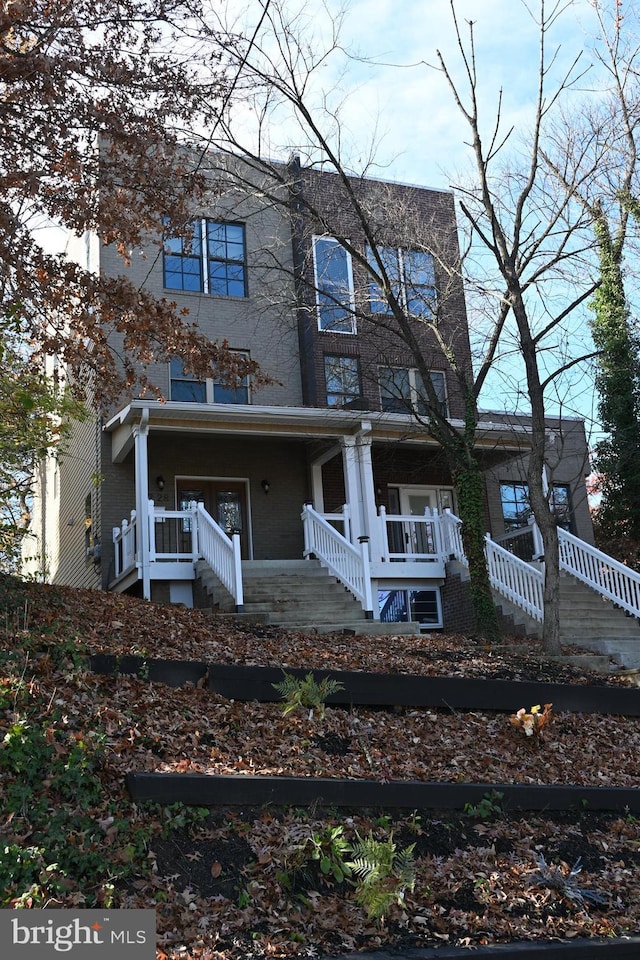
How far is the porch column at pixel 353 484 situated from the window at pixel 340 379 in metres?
2.27

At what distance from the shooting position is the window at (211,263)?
18.8 m

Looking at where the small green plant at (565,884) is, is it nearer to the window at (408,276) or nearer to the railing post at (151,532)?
the window at (408,276)

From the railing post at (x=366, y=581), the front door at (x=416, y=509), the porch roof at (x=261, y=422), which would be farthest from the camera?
the front door at (x=416, y=509)

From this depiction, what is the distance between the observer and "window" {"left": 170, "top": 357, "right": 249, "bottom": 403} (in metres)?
17.9

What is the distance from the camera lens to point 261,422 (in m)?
16.5

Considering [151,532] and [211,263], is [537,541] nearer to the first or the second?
[151,532]

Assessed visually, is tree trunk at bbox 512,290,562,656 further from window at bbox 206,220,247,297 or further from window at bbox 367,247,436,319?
window at bbox 206,220,247,297

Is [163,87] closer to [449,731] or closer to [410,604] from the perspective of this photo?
[449,731]

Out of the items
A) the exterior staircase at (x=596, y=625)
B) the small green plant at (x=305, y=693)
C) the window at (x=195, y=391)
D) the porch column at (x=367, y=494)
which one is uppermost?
the window at (x=195, y=391)

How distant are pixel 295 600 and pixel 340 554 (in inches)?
53.9

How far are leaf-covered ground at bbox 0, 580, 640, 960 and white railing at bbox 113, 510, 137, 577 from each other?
7160mm

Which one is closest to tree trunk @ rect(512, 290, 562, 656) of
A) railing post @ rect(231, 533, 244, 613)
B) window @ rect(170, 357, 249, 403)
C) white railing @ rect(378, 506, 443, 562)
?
railing post @ rect(231, 533, 244, 613)

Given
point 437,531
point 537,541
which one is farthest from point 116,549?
→ point 537,541

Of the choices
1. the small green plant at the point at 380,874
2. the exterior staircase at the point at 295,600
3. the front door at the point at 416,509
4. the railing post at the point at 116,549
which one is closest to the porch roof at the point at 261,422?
the railing post at the point at 116,549
